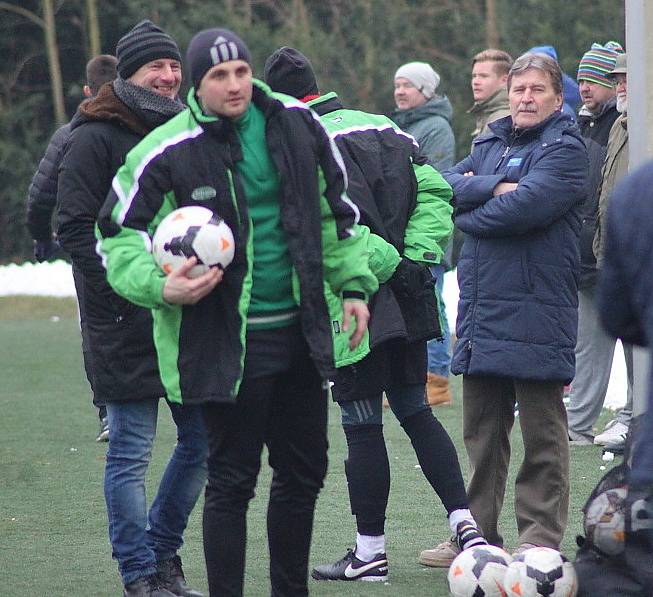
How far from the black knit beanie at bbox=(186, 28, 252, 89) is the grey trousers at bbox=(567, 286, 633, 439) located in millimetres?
4563

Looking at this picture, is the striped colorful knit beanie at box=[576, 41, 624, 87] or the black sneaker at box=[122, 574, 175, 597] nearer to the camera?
the black sneaker at box=[122, 574, 175, 597]

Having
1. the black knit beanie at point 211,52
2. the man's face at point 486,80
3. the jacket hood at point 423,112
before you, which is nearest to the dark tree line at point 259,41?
the jacket hood at point 423,112

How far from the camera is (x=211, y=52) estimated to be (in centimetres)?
439

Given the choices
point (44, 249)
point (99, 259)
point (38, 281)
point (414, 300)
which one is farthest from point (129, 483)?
point (38, 281)

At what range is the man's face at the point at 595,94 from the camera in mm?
8406

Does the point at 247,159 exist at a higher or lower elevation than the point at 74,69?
A: higher

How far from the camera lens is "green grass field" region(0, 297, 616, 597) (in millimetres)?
5566

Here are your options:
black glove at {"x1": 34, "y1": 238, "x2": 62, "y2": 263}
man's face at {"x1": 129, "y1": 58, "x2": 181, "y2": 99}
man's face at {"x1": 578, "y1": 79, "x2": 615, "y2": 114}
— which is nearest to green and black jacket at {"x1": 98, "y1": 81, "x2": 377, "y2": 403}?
man's face at {"x1": 129, "y1": 58, "x2": 181, "y2": 99}

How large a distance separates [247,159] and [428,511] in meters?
2.87

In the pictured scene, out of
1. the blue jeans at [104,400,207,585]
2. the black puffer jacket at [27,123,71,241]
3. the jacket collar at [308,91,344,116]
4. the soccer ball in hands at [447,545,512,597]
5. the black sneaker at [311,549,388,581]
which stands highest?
the jacket collar at [308,91,344,116]

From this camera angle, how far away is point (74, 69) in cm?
2891

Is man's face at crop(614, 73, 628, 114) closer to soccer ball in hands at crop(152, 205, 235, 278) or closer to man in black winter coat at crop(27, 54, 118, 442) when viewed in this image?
man in black winter coat at crop(27, 54, 118, 442)

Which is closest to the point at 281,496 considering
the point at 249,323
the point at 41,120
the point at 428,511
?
the point at 249,323

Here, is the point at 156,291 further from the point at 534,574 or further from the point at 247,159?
the point at 534,574
